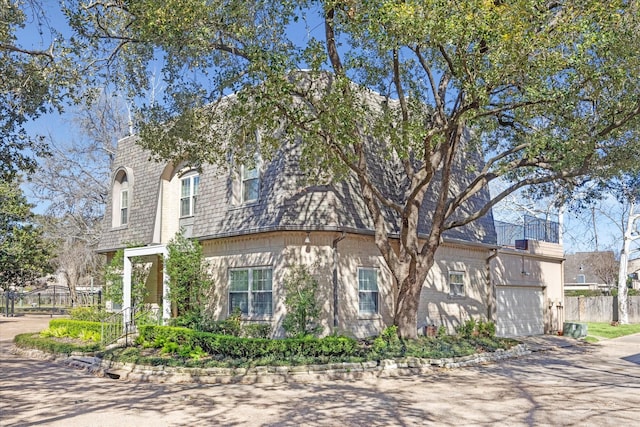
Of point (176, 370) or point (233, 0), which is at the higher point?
point (233, 0)

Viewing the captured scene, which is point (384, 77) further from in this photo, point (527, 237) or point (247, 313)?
point (527, 237)

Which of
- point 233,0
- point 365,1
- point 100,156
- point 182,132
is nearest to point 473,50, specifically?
point 365,1

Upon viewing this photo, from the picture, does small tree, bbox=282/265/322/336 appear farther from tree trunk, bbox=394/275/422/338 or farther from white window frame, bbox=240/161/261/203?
white window frame, bbox=240/161/261/203

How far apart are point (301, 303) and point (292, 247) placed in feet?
5.54

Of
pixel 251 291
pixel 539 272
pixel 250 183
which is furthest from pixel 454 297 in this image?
pixel 250 183

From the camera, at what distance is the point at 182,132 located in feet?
47.2

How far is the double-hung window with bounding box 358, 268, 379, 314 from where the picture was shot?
1670 centimetres

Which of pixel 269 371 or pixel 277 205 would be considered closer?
Answer: pixel 269 371

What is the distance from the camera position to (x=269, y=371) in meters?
12.6

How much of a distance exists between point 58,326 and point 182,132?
30.7 ft

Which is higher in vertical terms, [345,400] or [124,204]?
[124,204]

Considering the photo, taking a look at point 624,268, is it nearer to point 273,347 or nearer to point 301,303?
point 301,303

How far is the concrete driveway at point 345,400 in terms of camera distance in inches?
351

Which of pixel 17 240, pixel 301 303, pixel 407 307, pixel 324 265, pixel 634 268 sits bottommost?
pixel 407 307
